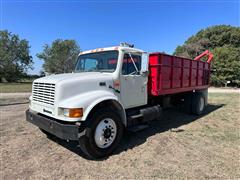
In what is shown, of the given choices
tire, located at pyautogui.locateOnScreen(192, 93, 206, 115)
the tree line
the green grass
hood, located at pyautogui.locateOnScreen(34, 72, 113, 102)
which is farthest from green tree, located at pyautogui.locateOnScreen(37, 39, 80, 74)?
hood, located at pyautogui.locateOnScreen(34, 72, 113, 102)

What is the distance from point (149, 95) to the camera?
6082mm

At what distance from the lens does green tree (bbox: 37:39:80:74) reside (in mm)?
51250

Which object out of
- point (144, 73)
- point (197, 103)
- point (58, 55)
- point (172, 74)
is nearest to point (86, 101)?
point (144, 73)

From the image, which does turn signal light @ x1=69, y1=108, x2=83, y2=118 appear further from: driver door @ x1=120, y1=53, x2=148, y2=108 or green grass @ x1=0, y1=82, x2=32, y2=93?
green grass @ x1=0, y1=82, x2=32, y2=93

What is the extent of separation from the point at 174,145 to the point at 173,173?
1.43 meters

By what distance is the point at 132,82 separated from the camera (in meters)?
5.18

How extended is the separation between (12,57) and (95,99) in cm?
5155

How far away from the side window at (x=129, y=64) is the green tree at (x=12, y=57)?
48616 mm

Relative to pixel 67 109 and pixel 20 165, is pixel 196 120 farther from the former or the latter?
pixel 20 165

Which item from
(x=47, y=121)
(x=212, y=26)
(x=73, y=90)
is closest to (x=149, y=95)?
(x=73, y=90)

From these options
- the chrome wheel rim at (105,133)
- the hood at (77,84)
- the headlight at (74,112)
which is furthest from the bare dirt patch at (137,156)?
the hood at (77,84)

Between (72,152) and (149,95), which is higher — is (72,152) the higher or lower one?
the lower one

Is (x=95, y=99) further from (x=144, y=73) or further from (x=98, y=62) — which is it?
(x=144, y=73)

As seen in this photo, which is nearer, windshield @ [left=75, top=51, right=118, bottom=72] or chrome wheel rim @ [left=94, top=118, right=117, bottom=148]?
chrome wheel rim @ [left=94, top=118, right=117, bottom=148]
